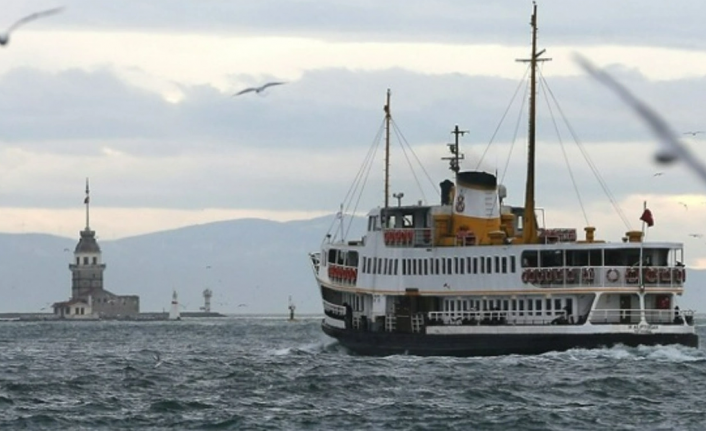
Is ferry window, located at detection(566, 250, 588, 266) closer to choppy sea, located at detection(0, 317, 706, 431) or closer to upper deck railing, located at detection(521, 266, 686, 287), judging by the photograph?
upper deck railing, located at detection(521, 266, 686, 287)

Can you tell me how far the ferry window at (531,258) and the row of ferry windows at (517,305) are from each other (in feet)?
4.90

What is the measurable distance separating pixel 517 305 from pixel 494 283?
53.4 inches

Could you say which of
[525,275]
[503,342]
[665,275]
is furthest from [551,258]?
[665,275]

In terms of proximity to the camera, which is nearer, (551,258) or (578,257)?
(578,257)

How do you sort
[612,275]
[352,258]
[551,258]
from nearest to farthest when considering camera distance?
[612,275] < [551,258] < [352,258]

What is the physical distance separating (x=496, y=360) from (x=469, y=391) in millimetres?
16263

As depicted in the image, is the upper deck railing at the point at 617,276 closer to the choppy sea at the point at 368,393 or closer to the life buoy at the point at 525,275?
the life buoy at the point at 525,275

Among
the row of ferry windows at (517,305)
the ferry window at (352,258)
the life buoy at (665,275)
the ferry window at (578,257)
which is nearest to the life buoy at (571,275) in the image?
the ferry window at (578,257)

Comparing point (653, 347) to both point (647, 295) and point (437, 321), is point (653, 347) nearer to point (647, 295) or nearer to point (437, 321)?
point (647, 295)

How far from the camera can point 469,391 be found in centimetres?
5775

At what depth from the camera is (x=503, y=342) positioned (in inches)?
3000

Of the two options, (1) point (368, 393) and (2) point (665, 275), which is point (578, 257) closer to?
(2) point (665, 275)

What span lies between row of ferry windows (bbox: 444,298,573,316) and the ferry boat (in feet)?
0.14

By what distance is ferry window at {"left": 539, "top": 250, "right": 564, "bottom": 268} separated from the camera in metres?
77.3
